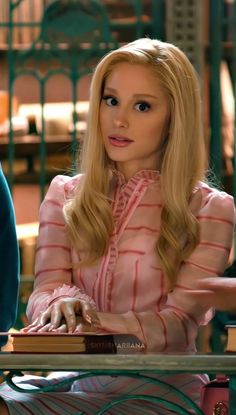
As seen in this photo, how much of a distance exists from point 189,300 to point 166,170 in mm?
344

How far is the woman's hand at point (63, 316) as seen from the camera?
11.7 feet

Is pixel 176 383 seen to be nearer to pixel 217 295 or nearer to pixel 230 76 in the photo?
pixel 217 295

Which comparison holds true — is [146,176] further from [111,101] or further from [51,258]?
[51,258]

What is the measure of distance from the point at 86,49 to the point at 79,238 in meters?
2.33

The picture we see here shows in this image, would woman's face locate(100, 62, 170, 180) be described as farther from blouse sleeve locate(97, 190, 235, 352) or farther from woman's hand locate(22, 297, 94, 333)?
woman's hand locate(22, 297, 94, 333)

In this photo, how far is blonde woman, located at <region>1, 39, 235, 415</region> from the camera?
12.4 feet

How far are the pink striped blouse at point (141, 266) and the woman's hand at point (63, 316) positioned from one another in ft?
0.34

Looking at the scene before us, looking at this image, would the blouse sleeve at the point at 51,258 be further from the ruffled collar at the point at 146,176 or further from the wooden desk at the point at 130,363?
the wooden desk at the point at 130,363

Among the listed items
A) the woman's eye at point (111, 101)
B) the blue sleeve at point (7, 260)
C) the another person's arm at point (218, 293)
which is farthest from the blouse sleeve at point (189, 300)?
the blue sleeve at point (7, 260)

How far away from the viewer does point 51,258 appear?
152 inches

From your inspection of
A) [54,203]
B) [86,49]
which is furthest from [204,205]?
[86,49]

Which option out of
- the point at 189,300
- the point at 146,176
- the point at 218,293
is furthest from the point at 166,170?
the point at 218,293

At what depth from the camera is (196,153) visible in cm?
389

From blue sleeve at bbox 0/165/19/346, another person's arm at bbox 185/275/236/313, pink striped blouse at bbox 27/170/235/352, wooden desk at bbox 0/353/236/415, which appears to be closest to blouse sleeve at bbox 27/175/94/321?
pink striped blouse at bbox 27/170/235/352
